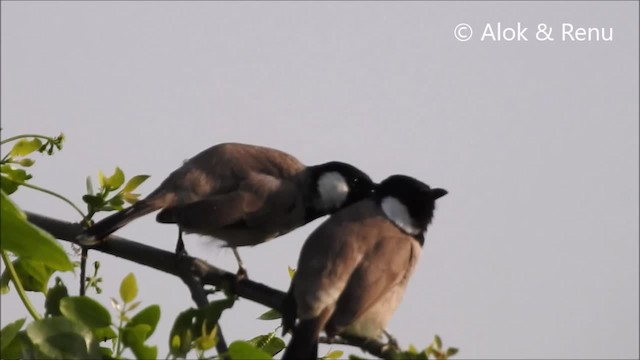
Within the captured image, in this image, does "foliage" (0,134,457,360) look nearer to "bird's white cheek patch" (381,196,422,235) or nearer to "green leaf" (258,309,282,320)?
"green leaf" (258,309,282,320)

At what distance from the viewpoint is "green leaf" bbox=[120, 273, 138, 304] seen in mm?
3168

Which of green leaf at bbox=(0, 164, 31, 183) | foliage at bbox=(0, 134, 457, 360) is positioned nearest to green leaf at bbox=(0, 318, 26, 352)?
foliage at bbox=(0, 134, 457, 360)

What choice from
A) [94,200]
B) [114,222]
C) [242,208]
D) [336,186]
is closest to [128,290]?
[94,200]

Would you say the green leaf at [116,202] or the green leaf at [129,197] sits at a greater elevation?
the green leaf at [129,197]

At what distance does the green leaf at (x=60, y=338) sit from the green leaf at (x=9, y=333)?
76mm

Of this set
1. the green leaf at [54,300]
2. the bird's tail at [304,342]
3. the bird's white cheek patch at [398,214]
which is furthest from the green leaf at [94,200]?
the bird's white cheek patch at [398,214]

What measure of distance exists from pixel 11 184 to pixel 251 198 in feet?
6.52

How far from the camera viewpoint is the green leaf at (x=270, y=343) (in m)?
4.01

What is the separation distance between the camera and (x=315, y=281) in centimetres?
440

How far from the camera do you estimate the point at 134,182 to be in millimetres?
4102

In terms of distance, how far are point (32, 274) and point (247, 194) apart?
1.97 m

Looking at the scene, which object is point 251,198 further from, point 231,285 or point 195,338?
point 195,338

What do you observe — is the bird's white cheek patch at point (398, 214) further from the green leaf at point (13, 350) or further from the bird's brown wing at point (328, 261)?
the green leaf at point (13, 350)

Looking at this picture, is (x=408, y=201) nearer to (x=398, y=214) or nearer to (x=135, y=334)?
(x=398, y=214)
